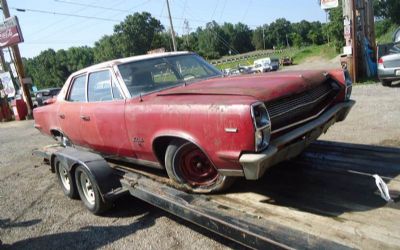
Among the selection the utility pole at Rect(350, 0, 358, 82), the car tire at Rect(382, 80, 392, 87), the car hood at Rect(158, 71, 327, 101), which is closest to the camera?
the car hood at Rect(158, 71, 327, 101)

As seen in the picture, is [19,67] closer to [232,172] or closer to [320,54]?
[232,172]

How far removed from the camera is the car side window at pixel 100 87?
4546 mm

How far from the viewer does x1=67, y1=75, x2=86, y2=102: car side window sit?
5.16 metres

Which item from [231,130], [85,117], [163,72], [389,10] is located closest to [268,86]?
[231,130]

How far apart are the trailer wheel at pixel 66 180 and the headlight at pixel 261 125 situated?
2.91 metres

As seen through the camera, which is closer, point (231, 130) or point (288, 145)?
point (231, 130)

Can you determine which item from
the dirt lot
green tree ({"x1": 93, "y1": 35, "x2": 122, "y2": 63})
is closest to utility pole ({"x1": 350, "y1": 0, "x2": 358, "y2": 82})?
the dirt lot

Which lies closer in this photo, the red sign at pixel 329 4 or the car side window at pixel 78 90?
the car side window at pixel 78 90

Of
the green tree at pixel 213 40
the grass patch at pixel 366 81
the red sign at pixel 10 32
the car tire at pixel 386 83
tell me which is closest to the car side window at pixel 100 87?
the car tire at pixel 386 83

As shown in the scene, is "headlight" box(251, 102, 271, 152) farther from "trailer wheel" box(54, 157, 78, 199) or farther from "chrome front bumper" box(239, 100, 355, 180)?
"trailer wheel" box(54, 157, 78, 199)

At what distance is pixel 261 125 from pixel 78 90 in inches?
131

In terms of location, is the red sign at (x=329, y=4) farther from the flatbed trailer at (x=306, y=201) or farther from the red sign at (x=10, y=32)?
the red sign at (x=10, y=32)

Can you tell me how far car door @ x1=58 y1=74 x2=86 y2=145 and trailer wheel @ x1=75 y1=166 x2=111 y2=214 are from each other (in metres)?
0.74

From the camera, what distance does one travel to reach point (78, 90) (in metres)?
5.32
